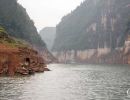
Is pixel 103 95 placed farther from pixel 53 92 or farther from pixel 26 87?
pixel 26 87

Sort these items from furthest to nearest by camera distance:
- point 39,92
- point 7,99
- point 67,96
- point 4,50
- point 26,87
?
point 4,50 < point 26,87 < point 39,92 < point 67,96 < point 7,99

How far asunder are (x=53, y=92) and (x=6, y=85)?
13.0 metres

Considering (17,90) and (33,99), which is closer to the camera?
(33,99)

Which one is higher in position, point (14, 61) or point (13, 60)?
point (13, 60)

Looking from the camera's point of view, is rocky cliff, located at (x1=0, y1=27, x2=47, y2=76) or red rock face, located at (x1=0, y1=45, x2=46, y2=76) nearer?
red rock face, located at (x1=0, y1=45, x2=46, y2=76)

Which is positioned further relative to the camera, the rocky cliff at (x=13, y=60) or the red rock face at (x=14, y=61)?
the rocky cliff at (x=13, y=60)

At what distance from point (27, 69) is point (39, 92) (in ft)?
153

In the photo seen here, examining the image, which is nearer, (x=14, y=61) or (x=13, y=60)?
(x=13, y=60)

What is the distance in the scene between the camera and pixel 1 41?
121625 mm

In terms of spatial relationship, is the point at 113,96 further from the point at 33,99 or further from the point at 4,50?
the point at 4,50

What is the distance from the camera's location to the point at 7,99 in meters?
62.8

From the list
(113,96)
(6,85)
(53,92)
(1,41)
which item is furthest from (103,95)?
(1,41)

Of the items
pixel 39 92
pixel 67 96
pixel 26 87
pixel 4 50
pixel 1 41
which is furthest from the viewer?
pixel 1 41

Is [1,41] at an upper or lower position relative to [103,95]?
upper
